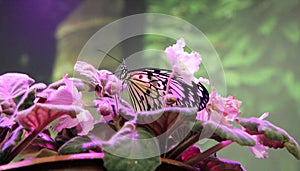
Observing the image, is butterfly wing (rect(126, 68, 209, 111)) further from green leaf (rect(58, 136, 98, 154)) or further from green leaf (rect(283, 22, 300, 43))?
green leaf (rect(283, 22, 300, 43))

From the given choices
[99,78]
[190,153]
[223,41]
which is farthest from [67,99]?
[223,41]

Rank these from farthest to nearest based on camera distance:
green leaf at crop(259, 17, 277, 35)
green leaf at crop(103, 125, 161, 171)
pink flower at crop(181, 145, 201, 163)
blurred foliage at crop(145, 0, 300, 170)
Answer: green leaf at crop(259, 17, 277, 35)
blurred foliage at crop(145, 0, 300, 170)
pink flower at crop(181, 145, 201, 163)
green leaf at crop(103, 125, 161, 171)

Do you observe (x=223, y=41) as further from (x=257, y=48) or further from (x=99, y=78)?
(x=99, y=78)

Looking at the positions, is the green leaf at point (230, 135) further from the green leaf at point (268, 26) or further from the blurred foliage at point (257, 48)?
the green leaf at point (268, 26)

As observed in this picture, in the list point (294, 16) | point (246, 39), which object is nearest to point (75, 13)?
point (246, 39)

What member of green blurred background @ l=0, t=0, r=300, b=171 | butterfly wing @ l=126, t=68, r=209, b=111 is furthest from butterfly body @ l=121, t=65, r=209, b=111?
green blurred background @ l=0, t=0, r=300, b=171

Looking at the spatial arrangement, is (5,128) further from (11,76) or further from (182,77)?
(182,77)
